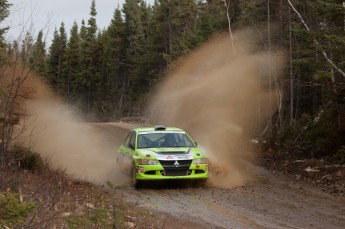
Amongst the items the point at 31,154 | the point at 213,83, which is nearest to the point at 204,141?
the point at 213,83

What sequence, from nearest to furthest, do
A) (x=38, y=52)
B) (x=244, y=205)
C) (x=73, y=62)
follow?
(x=38, y=52) → (x=244, y=205) → (x=73, y=62)

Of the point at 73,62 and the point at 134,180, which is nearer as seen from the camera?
the point at 134,180

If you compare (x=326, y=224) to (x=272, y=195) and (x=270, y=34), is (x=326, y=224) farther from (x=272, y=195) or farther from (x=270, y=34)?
(x=270, y=34)

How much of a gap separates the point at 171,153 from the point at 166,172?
65 centimetres

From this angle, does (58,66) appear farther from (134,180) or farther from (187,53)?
(134,180)

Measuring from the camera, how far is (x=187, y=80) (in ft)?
114

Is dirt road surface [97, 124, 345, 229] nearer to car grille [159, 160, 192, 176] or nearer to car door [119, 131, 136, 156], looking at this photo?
car grille [159, 160, 192, 176]

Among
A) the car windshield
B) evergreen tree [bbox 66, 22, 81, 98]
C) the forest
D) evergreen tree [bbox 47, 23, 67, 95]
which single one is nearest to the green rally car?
the car windshield

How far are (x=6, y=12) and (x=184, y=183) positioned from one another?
264 inches

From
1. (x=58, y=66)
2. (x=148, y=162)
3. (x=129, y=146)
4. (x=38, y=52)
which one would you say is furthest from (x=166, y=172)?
(x=58, y=66)

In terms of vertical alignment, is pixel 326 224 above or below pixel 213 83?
below

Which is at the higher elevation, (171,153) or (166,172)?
(171,153)

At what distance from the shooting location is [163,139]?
46.2ft

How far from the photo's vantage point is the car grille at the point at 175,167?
1241cm
